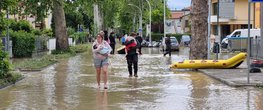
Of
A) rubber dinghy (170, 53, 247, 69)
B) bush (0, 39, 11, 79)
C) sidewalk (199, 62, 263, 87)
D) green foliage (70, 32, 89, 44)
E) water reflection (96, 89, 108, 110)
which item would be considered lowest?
water reflection (96, 89, 108, 110)

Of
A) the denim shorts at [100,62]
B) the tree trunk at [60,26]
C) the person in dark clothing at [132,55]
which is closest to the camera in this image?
the denim shorts at [100,62]

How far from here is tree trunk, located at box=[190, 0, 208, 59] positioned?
24.5 meters

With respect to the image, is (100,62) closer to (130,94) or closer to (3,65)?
(130,94)

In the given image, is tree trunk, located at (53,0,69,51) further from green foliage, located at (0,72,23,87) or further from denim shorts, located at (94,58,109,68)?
denim shorts, located at (94,58,109,68)

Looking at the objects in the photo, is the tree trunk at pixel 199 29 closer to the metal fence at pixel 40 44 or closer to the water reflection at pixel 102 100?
the water reflection at pixel 102 100

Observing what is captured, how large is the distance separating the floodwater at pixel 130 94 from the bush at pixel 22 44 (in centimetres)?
1514

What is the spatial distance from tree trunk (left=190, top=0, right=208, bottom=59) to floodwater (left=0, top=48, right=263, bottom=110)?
618 cm

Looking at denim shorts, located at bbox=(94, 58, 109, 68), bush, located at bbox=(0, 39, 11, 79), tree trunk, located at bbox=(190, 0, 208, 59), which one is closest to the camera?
denim shorts, located at bbox=(94, 58, 109, 68)

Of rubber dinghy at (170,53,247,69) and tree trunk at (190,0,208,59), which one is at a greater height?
tree trunk at (190,0,208,59)

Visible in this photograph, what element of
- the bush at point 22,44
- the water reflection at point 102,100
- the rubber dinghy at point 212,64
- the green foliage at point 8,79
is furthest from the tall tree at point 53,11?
the water reflection at point 102,100

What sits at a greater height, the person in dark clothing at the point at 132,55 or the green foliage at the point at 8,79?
the person in dark clothing at the point at 132,55

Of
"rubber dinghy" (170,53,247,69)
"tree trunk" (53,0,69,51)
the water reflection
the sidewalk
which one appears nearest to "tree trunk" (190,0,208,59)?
"rubber dinghy" (170,53,247,69)

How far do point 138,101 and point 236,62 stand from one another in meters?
10.1

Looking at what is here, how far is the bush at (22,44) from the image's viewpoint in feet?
111
